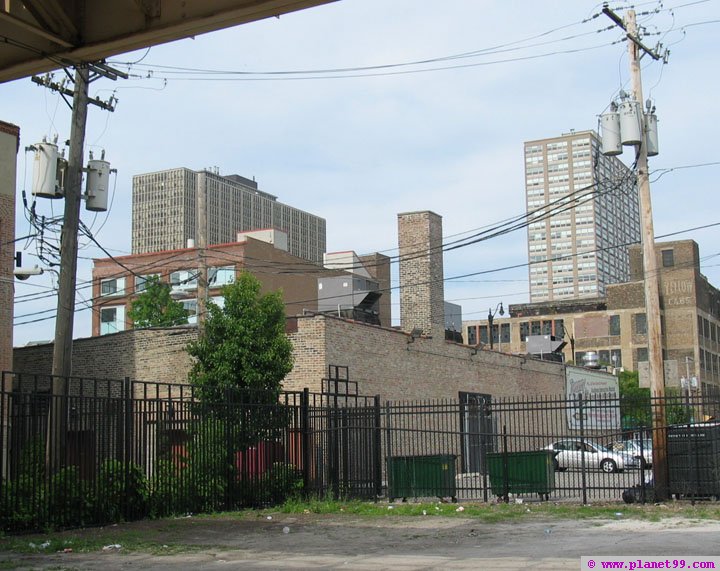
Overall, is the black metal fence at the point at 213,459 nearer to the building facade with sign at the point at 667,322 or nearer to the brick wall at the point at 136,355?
the brick wall at the point at 136,355

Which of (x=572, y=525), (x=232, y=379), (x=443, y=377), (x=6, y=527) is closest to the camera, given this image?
(x=6, y=527)

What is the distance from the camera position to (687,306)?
Result: 10419 centimetres

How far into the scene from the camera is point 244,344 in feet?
82.2

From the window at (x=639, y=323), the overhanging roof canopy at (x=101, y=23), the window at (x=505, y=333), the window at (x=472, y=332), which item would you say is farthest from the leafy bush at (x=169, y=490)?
the window at (x=472, y=332)

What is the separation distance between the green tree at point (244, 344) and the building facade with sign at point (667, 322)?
247ft

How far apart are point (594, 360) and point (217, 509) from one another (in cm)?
4037

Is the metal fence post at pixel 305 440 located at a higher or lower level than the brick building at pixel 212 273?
lower

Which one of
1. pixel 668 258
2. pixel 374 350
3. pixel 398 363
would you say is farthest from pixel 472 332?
pixel 374 350

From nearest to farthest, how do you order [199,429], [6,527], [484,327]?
[6,527], [199,429], [484,327]

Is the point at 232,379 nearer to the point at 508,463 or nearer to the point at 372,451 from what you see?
the point at 372,451

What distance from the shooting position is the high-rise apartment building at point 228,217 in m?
165

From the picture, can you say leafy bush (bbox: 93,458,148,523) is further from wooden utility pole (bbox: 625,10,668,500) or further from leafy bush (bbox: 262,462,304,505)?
wooden utility pole (bbox: 625,10,668,500)

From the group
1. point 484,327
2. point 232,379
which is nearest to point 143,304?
point 232,379

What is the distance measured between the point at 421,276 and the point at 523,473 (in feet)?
43.7
